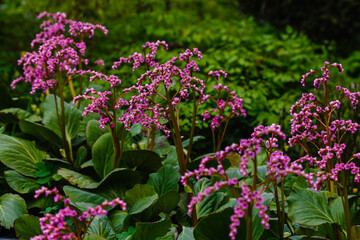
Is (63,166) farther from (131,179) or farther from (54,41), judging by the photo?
(54,41)

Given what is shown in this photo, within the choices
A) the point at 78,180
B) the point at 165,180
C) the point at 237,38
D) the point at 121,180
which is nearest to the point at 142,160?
the point at 121,180

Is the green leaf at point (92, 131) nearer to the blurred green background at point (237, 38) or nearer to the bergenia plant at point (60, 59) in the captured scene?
the bergenia plant at point (60, 59)

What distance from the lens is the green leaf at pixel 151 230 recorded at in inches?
69.2

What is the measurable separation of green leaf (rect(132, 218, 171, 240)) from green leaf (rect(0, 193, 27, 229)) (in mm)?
748

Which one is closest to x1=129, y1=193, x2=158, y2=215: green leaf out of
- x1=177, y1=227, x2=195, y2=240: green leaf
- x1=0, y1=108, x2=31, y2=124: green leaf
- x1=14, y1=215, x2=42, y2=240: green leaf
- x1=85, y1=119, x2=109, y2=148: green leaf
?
x1=177, y1=227, x2=195, y2=240: green leaf

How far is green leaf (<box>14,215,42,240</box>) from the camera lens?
6.05ft

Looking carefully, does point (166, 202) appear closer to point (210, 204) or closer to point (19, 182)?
point (210, 204)

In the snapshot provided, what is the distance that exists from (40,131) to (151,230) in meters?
1.26

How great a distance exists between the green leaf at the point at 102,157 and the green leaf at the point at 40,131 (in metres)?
0.42

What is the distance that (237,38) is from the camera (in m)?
4.94

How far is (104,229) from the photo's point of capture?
1912 mm

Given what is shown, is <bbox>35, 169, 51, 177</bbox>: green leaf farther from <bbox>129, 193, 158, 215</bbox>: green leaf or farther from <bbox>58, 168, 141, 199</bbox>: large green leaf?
<bbox>129, 193, 158, 215</bbox>: green leaf

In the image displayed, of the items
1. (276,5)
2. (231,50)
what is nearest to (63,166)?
(231,50)

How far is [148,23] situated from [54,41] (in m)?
3.38
